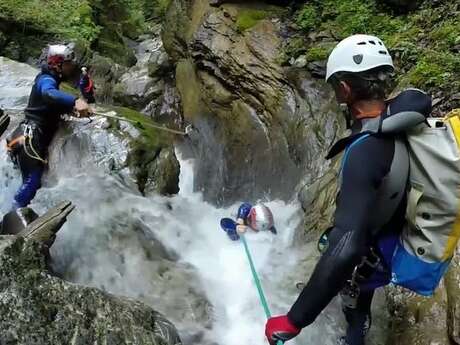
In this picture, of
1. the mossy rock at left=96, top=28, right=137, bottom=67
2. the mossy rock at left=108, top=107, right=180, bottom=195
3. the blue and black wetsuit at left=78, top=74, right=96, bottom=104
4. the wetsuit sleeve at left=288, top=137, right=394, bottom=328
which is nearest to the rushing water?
the mossy rock at left=108, top=107, right=180, bottom=195

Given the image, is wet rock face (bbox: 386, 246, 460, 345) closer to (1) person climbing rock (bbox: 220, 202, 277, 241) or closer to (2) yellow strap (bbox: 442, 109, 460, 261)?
(2) yellow strap (bbox: 442, 109, 460, 261)

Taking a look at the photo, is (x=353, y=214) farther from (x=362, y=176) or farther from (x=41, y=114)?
(x=41, y=114)

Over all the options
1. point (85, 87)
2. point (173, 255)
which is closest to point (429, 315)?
point (173, 255)

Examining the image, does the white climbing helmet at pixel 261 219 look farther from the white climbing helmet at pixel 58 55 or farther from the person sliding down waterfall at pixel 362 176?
the person sliding down waterfall at pixel 362 176

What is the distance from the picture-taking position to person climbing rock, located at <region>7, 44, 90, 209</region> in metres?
6.80

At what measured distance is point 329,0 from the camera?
423 inches

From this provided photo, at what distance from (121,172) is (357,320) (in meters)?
5.37

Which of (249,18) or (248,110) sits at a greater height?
(249,18)

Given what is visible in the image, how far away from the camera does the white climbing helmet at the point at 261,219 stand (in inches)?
309

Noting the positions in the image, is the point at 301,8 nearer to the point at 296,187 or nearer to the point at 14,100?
the point at 296,187

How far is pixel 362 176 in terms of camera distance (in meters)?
2.76

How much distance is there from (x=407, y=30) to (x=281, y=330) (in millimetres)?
7257

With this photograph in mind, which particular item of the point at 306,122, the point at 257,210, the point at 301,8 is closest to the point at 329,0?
the point at 301,8

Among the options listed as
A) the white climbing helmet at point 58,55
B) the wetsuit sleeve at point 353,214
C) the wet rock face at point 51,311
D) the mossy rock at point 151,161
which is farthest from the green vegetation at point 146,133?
the wetsuit sleeve at point 353,214
